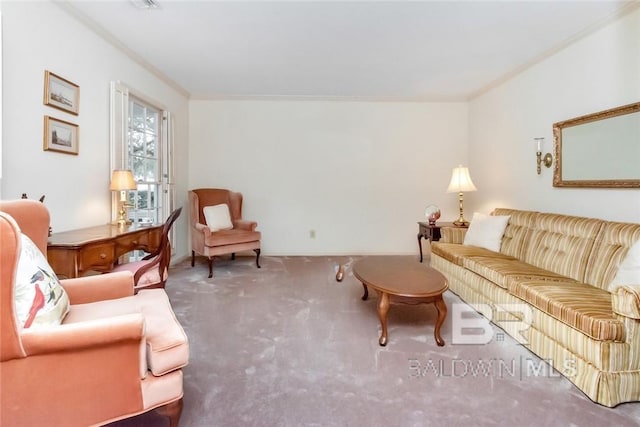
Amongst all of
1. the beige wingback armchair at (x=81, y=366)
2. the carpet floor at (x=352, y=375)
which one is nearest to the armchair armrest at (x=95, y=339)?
the beige wingback armchair at (x=81, y=366)

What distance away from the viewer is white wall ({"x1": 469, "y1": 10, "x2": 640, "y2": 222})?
2465 mm

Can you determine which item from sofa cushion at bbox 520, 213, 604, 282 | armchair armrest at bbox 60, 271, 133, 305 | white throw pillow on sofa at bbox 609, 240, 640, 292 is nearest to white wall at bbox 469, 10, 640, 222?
sofa cushion at bbox 520, 213, 604, 282

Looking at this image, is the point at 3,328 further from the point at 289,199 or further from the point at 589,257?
the point at 289,199

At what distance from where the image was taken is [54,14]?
7.70ft

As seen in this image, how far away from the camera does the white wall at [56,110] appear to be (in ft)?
6.70

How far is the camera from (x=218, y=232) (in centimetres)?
405

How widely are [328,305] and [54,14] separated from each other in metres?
3.14

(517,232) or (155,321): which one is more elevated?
(517,232)

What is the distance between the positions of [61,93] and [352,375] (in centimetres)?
288

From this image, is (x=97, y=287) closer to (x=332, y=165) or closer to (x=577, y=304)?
(x=577, y=304)

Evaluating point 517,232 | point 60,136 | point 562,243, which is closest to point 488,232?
point 517,232

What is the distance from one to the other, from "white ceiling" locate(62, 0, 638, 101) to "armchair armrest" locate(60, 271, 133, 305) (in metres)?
2.02

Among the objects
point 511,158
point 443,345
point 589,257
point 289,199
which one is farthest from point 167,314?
point 511,158

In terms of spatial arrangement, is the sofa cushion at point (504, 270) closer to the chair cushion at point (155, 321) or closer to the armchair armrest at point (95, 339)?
the chair cushion at point (155, 321)
